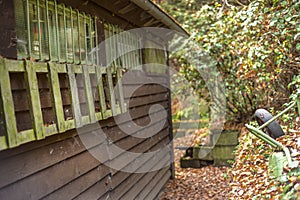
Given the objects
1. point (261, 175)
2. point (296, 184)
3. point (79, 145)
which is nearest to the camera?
point (296, 184)

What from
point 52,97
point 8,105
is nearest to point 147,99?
point 52,97

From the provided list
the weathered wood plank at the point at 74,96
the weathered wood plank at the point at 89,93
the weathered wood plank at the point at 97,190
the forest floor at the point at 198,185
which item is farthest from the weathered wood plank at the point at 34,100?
the forest floor at the point at 198,185

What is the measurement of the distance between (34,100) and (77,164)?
960mm

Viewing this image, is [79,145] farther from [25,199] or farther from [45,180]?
[25,199]

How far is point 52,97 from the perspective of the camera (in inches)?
94.6

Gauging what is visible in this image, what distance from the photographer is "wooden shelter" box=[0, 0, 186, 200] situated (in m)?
2.07

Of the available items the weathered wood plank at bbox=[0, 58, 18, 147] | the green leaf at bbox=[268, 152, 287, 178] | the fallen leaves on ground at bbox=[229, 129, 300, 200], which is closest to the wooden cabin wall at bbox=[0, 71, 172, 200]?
the weathered wood plank at bbox=[0, 58, 18, 147]

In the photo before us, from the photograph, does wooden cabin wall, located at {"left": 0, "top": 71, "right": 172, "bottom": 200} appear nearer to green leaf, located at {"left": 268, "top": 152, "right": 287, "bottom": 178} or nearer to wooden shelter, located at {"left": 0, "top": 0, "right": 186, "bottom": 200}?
wooden shelter, located at {"left": 0, "top": 0, "right": 186, "bottom": 200}

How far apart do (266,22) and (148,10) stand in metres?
2.04

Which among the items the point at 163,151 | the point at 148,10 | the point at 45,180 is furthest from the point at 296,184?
the point at 163,151

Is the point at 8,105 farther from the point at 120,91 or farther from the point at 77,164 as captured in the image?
the point at 120,91

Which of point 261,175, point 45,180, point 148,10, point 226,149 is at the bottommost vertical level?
point 226,149

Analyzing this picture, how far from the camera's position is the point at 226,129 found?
8508 millimetres

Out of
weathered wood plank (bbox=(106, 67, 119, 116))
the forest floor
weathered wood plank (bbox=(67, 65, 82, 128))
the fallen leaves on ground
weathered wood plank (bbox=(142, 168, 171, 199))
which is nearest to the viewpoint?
the fallen leaves on ground
